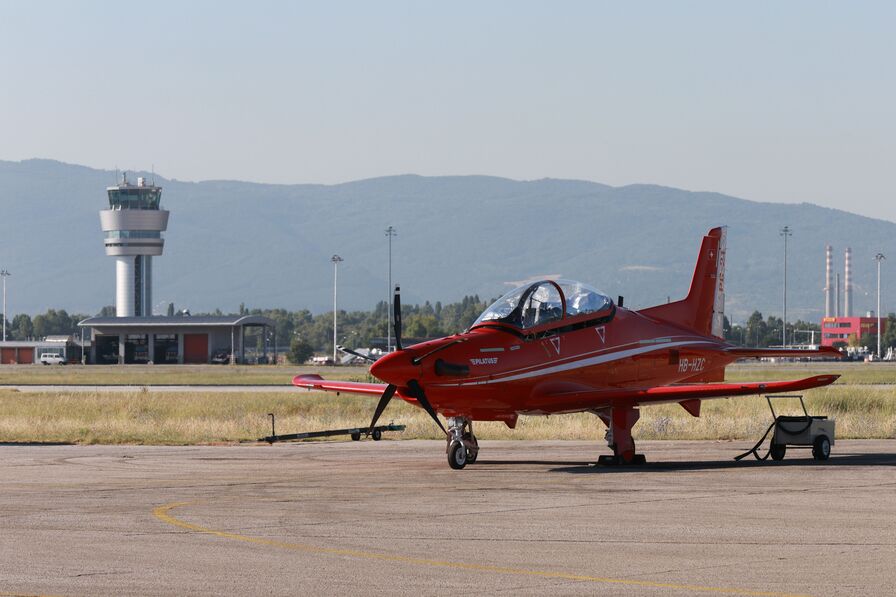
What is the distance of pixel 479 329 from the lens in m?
24.9

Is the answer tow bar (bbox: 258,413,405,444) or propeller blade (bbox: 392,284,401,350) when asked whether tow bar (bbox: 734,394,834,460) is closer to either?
propeller blade (bbox: 392,284,401,350)

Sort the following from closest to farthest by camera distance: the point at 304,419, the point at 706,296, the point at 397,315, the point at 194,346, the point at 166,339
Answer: the point at 397,315 → the point at 706,296 → the point at 304,419 → the point at 194,346 → the point at 166,339

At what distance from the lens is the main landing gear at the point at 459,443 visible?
24391mm

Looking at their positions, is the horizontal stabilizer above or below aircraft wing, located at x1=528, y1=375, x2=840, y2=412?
above

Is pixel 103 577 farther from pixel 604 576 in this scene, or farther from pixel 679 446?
pixel 679 446

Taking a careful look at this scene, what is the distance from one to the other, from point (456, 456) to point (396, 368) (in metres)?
2.27

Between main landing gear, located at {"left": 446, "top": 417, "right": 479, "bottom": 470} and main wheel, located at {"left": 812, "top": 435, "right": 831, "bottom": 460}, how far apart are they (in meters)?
6.45

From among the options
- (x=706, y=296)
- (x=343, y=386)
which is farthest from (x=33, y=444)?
(x=706, y=296)

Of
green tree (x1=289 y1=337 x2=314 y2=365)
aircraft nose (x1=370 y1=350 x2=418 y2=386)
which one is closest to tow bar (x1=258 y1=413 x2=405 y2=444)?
aircraft nose (x1=370 y1=350 x2=418 y2=386)

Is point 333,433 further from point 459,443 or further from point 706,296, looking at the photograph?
point 706,296

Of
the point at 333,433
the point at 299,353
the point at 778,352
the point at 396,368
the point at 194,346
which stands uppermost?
the point at 778,352

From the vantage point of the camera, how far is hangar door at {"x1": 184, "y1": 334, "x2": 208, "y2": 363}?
150 meters

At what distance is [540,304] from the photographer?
25234 mm

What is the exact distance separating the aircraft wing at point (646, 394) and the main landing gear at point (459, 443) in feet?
4.26
